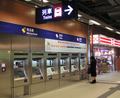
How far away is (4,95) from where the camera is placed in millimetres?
4785

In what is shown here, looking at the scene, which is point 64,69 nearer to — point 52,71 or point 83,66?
point 52,71

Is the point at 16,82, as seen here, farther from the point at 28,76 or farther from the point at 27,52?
the point at 27,52

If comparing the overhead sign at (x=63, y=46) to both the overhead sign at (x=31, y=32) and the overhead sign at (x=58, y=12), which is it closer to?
the overhead sign at (x=31, y=32)

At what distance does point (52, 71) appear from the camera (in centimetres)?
710

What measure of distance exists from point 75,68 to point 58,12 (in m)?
4.87

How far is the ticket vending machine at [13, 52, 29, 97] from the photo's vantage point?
523 cm

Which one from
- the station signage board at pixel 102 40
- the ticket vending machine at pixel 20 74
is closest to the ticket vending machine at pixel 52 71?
the ticket vending machine at pixel 20 74

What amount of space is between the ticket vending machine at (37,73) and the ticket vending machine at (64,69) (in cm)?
141

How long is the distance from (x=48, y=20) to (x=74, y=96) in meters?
3.02

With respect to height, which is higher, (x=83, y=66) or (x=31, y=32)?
(x=31, y=32)

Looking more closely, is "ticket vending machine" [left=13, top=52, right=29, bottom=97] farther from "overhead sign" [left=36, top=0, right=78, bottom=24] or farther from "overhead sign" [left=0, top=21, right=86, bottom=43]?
"overhead sign" [left=36, top=0, right=78, bottom=24]

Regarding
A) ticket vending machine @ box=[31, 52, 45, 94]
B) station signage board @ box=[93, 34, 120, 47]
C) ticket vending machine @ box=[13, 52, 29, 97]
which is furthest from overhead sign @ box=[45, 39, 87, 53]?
ticket vending machine @ box=[13, 52, 29, 97]

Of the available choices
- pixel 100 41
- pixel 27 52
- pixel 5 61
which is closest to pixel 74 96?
pixel 27 52

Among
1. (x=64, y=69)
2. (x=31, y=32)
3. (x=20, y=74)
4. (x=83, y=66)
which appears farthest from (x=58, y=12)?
(x=83, y=66)
